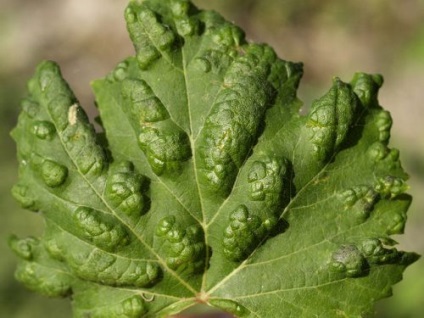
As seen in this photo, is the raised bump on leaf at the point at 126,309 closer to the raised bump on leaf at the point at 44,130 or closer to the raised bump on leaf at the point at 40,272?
the raised bump on leaf at the point at 40,272

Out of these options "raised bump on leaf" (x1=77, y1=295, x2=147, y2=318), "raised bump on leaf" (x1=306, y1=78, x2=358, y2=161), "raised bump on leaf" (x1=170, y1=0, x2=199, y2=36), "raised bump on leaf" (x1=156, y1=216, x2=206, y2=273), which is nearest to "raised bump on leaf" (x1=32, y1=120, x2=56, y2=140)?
"raised bump on leaf" (x1=156, y1=216, x2=206, y2=273)

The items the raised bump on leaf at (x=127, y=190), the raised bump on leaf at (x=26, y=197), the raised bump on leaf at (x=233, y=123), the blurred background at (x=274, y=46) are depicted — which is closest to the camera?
the raised bump on leaf at (x=233, y=123)

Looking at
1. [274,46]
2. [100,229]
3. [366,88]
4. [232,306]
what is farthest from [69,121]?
[274,46]

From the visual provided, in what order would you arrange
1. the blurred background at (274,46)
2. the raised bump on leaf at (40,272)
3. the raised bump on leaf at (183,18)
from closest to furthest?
the raised bump on leaf at (183,18) → the raised bump on leaf at (40,272) → the blurred background at (274,46)

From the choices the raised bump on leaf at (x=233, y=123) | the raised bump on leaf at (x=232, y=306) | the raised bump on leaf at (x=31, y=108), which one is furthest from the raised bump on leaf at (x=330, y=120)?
the raised bump on leaf at (x=31, y=108)

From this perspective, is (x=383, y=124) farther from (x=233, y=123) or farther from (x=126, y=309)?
(x=126, y=309)

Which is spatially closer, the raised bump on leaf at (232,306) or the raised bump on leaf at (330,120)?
the raised bump on leaf at (330,120)
